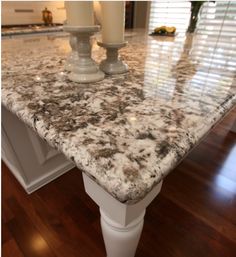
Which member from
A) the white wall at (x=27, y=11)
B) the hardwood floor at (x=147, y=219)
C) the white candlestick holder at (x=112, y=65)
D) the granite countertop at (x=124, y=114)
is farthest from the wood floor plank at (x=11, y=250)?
the white wall at (x=27, y=11)

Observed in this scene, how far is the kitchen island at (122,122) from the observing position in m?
0.29

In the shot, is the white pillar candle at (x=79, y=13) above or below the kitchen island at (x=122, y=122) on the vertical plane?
above

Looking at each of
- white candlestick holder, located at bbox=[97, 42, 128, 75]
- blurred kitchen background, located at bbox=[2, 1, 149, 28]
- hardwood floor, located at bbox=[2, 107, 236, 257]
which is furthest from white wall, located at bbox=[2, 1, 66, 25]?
white candlestick holder, located at bbox=[97, 42, 128, 75]

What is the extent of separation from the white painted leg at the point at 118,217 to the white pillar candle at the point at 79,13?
39 cm

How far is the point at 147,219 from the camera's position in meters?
1.09

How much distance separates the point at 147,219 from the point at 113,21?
1012 millimetres

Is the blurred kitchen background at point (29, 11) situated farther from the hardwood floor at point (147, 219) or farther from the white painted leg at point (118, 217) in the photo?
the white painted leg at point (118, 217)

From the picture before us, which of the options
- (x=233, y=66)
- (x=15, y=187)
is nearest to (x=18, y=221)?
(x=15, y=187)

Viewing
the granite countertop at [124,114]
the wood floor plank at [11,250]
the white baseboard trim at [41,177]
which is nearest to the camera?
the granite countertop at [124,114]

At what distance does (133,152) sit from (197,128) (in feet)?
0.51

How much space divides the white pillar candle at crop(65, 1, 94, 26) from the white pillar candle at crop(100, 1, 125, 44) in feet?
0.30

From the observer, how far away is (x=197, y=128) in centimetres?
38

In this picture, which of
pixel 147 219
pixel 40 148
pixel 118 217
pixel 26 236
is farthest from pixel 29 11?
pixel 118 217

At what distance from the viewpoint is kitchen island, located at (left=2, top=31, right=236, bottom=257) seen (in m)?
0.29
